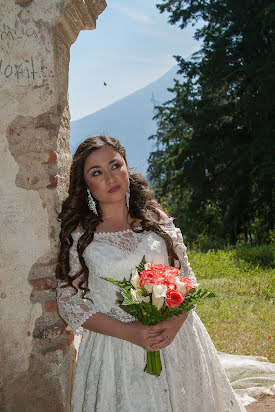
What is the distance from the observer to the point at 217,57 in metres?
14.1

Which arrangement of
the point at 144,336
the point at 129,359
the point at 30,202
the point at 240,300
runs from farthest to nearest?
the point at 240,300 → the point at 30,202 → the point at 129,359 → the point at 144,336

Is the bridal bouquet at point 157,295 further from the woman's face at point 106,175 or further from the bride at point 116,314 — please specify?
the woman's face at point 106,175

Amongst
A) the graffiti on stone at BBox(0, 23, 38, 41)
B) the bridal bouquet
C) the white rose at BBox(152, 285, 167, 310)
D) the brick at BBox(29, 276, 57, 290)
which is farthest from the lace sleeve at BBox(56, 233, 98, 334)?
the graffiti on stone at BBox(0, 23, 38, 41)

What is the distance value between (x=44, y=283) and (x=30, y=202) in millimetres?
513

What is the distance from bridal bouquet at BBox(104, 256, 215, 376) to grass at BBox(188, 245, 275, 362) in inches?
115

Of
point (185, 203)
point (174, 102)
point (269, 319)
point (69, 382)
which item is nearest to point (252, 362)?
point (269, 319)

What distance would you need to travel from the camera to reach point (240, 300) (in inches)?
265

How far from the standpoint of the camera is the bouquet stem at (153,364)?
7.82 feet

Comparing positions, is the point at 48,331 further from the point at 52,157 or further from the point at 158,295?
the point at 52,157

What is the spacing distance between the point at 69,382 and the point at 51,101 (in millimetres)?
1802

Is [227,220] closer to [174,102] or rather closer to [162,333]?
[174,102]

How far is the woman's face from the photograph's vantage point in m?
2.69

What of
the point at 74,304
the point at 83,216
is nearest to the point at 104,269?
the point at 74,304

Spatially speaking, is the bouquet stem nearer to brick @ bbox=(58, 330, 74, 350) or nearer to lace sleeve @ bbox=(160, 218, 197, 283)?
lace sleeve @ bbox=(160, 218, 197, 283)
